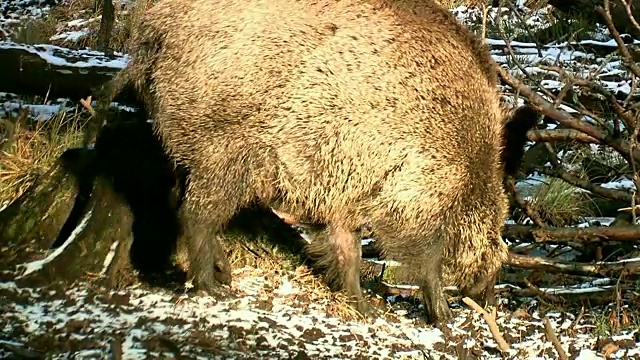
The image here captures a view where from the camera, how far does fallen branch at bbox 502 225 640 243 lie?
4793 mm

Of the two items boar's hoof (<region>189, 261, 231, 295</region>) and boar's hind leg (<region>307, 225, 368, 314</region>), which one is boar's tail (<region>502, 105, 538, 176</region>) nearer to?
boar's hind leg (<region>307, 225, 368, 314</region>)

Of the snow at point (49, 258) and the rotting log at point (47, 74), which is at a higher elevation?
the rotting log at point (47, 74)

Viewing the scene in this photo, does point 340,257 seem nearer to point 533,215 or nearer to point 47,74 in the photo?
point 533,215

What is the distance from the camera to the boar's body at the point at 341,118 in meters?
4.32

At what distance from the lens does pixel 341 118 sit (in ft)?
14.2

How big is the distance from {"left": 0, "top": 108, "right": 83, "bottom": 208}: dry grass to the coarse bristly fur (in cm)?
150

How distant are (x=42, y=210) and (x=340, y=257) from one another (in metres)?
1.75

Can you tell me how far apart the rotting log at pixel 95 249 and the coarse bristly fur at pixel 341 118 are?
470 mm

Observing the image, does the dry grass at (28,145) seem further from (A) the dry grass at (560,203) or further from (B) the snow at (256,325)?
(A) the dry grass at (560,203)

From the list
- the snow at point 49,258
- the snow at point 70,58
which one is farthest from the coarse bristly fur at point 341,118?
the snow at point 70,58

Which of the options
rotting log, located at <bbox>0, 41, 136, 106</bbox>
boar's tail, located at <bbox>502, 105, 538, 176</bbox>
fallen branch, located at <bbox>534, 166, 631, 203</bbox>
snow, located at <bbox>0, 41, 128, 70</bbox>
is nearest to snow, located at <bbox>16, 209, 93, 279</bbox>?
rotting log, located at <bbox>0, 41, 136, 106</bbox>

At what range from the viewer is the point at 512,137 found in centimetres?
470

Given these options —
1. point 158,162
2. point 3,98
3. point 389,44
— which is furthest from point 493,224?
point 3,98

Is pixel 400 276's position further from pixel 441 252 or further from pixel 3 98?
pixel 3 98
